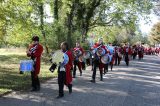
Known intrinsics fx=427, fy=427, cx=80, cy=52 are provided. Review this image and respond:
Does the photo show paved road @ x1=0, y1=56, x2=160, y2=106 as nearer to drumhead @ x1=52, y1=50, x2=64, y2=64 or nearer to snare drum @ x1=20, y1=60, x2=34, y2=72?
snare drum @ x1=20, y1=60, x2=34, y2=72

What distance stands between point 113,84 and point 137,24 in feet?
120

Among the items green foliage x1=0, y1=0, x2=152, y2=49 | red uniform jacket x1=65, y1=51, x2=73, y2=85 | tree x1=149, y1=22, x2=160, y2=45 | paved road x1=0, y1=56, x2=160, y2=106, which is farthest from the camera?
tree x1=149, y1=22, x2=160, y2=45

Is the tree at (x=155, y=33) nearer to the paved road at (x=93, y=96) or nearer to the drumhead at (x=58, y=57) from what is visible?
the paved road at (x=93, y=96)

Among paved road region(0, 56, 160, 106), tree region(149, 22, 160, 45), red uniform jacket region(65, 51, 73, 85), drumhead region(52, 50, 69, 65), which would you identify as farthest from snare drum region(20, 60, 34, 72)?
tree region(149, 22, 160, 45)

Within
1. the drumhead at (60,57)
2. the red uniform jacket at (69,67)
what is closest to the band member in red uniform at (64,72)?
the red uniform jacket at (69,67)

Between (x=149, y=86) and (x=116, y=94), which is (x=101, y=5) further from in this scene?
(x=116, y=94)

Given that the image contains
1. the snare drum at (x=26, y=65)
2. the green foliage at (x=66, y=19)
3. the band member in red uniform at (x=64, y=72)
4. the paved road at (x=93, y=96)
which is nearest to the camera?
the paved road at (x=93, y=96)

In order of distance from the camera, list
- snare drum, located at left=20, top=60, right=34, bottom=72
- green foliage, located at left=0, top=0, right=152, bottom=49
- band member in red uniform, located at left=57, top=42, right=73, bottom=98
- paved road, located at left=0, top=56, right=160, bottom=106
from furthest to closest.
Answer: green foliage, located at left=0, top=0, right=152, bottom=49 < snare drum, located at left=20, top=60, right=34, bottom=72 < band member in red uniform, located at left=57, top=42, right=73, bottom=98 < paved road, located at left=0, top=56, right=160, bottom=106

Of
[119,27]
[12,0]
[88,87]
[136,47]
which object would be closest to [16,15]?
[12,0]

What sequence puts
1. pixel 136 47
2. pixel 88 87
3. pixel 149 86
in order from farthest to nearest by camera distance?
pixel 136 47 → pixel 149 86 → pixel 88 87

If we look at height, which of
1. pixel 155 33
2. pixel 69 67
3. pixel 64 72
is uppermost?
pixel 155 33

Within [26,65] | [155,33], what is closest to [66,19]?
[26,65]

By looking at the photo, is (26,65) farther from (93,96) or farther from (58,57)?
(93,96)

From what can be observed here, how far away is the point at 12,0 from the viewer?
65.8 ft
